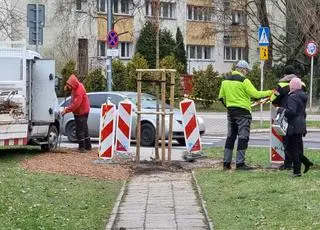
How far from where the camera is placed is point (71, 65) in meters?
47.8

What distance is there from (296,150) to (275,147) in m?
2.06

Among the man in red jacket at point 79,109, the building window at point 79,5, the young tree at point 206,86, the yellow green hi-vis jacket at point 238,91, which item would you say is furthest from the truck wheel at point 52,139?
the building window at point 79,5

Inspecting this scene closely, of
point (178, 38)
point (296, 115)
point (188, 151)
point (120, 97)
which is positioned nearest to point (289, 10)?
point (178, 38)

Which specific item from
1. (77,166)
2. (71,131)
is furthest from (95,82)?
(77,166)

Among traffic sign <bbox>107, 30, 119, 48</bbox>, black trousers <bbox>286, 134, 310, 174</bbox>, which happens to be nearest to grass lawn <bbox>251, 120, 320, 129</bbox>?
traffic sign <bbox>107, 30, 119, 48</bbox>

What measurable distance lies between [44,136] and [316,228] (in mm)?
10004

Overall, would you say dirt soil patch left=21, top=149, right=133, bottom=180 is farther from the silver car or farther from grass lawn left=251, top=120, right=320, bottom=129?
grass lawn left=251, top=120, right=320, bottom=129

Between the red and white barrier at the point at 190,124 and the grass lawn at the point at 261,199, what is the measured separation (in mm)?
2143

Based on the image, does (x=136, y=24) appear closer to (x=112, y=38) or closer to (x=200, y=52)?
(x=200, y=52)

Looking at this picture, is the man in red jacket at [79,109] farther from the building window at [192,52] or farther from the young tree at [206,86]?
the building window at [192,52]

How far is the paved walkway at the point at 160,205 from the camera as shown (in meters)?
9.24

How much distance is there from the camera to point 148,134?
21.9 m

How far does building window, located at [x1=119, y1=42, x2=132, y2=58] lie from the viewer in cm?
6100

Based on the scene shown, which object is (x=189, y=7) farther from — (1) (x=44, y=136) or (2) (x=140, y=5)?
(1) (x=44, y=136)
